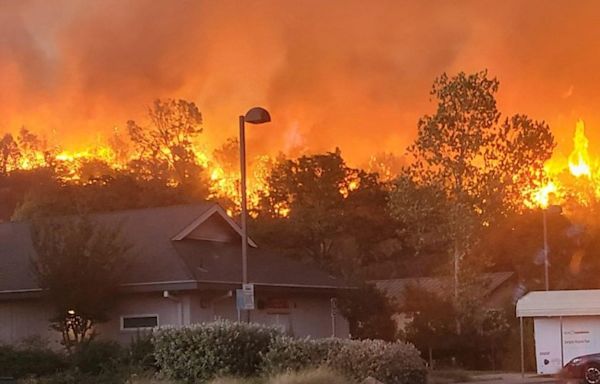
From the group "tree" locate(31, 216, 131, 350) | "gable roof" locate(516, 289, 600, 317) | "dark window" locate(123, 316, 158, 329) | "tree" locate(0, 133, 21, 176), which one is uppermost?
"tree" locate(0, 133, 21, 176)

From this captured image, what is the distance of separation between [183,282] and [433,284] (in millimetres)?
21661

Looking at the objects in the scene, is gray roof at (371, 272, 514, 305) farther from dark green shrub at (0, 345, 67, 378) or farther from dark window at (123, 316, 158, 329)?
dark green shrub at (0, 345, 67, 378)

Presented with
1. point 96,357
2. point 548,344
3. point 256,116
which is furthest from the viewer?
point 548,344

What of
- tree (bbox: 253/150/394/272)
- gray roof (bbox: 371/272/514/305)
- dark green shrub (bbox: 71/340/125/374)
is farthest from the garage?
tree (bbox: 253/150/394/272)

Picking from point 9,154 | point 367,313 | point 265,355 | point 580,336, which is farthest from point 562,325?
point 9,154

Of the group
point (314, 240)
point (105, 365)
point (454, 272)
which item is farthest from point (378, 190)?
point (105, 365)

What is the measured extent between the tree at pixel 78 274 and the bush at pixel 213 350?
7.76 meters

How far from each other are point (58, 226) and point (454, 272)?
1604 centimetres

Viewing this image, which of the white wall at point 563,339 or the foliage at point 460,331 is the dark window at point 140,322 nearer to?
the foliage at point 460,331

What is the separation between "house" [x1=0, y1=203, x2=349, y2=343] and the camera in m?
32.0

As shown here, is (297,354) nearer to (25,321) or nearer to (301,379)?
(301,379)

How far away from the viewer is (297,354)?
882 inches

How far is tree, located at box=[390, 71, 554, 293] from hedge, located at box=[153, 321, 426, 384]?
55.1 ft

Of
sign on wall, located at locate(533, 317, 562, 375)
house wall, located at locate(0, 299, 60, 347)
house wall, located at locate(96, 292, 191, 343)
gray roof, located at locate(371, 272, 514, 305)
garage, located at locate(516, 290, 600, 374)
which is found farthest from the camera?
gray roof, located at locate(371, 272, 514, 305)
